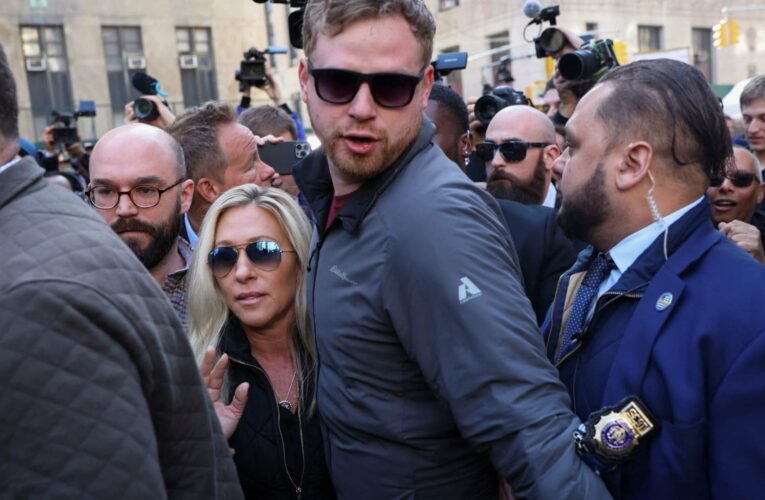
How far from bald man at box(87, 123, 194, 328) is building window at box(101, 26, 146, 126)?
1070 inches

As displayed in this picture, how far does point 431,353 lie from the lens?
1.75 meters

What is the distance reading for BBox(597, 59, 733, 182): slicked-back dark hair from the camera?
1928mm

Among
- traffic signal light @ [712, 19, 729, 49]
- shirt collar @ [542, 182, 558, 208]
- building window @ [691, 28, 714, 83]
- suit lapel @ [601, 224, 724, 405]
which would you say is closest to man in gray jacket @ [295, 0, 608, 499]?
suit lapel @ [601, 224, 724, 405]

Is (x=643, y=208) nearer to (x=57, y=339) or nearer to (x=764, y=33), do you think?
(x=57, y=339)

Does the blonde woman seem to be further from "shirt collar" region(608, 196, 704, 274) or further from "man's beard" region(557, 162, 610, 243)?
"shirt collar" region(608, 196, 704, 274)

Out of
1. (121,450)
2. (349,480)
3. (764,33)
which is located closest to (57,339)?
(121,450)

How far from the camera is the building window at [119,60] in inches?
1119

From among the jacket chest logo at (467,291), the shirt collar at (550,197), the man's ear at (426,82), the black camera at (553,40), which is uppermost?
the black camera at (553,40)

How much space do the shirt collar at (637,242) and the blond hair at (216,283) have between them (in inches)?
42.4

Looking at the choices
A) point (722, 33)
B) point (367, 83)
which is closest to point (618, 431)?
point (367, 83)

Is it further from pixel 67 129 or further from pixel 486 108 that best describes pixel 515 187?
pixel 67 129

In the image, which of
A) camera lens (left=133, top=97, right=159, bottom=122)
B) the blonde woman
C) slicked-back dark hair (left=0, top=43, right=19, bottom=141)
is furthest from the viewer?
camera lens (left=133, top=97, right=159, bottom=122)

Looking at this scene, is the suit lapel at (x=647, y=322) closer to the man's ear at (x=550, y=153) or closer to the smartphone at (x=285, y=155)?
the man's ear at (x=550, y=153)

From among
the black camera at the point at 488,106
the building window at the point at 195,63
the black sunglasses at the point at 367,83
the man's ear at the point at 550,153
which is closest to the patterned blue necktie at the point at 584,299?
the black sunglasses at the point at 367,83
